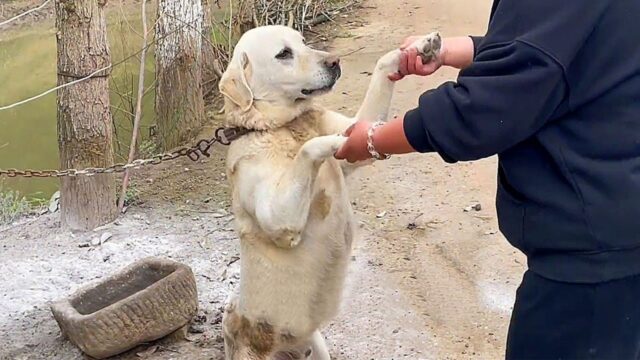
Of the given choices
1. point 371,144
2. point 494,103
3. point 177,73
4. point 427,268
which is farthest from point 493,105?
point 177,73

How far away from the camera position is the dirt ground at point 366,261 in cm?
413

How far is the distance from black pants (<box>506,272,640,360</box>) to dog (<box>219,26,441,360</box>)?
3.17 ft

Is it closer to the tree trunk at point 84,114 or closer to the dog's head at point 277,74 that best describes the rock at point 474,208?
the tree trunk at point 84,114

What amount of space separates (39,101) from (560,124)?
25.1ft

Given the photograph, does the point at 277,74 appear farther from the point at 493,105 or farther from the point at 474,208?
the point at 474,208

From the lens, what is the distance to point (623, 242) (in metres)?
2.14

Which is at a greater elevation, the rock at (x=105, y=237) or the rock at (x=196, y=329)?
the rock at (x=105, y=237)

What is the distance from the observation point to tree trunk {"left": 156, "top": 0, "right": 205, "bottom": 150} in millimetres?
6805

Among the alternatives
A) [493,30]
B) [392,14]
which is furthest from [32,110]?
[493,30]

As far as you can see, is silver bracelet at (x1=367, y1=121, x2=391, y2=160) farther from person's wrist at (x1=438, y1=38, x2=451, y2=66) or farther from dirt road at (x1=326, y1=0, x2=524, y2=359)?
dirt road at (x1=326, y1=0, x2=524, y2=359)

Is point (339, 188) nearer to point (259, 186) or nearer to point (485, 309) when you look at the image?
point (259, 186)

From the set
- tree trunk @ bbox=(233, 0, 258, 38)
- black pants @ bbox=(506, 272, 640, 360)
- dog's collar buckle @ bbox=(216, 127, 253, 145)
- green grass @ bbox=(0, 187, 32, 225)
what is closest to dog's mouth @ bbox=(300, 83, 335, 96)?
dog's collar buckle @ bbox=(216, 127, 253, 145)

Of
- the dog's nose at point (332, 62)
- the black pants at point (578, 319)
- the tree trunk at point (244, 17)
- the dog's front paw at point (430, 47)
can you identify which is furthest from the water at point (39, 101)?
the black pants at point (578, 319)

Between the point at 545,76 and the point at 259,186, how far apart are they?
132 centimetres
